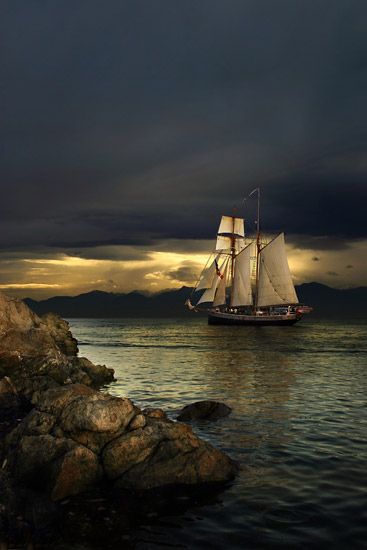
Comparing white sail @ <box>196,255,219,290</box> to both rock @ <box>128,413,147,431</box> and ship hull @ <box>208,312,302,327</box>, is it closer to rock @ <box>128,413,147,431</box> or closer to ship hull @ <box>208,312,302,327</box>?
ship hull @ <box>208,312,302,327</box>

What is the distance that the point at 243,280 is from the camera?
169 metres

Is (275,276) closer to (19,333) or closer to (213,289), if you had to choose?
(213,289)

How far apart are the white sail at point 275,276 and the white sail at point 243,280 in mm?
4554

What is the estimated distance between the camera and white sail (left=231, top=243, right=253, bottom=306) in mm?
167000

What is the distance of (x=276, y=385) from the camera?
38.4 metres

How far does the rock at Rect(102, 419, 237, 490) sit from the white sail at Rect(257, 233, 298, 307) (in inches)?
5495

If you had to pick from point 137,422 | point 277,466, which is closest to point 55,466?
point 137,422

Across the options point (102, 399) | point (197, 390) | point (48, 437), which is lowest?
point (197, 390)

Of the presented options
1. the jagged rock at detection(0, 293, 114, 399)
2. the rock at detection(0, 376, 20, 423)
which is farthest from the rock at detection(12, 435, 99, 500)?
the jagged rock at detection(0, 293, 114, 399)

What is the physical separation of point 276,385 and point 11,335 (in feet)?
67.2

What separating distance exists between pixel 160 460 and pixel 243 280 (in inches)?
6102

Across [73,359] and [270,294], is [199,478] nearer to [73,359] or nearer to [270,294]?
[73,359]

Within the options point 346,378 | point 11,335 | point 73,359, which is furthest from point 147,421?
point 346,378

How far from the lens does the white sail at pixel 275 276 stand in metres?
154
